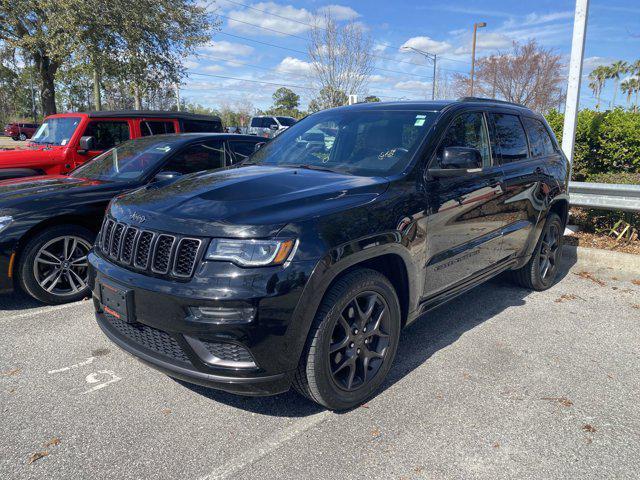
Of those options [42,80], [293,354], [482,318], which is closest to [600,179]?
[482,318]

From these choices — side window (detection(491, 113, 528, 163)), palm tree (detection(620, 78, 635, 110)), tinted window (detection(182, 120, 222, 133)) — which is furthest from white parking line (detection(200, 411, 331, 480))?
palm tree (detection(620, 78, 635, 110))

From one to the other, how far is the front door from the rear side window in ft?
3.10

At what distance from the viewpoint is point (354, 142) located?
3.81 m

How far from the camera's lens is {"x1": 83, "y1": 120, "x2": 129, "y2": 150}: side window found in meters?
7.14

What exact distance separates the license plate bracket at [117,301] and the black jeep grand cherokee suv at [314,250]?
0.01 meters

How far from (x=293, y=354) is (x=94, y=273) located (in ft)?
4.69

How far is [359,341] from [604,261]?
447cm

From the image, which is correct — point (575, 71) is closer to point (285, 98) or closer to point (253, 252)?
point (253, 252)

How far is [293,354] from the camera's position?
101 inches

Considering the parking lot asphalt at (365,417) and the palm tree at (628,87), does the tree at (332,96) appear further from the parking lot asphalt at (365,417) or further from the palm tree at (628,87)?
the palm tree at (628,87)

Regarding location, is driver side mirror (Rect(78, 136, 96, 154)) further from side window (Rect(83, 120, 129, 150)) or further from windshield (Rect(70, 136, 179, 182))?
windshield (Rect(70, 136, 179, 182))

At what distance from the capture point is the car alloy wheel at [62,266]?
4570 mm

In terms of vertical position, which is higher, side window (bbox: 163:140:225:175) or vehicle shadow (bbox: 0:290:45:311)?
side window (bbox: 163:140:225:175)

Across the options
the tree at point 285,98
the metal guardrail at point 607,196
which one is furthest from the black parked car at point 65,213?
the tree at point 285,98
